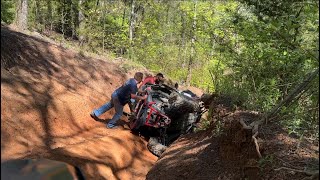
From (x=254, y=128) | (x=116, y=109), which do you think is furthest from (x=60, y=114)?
(x=254, y=128)

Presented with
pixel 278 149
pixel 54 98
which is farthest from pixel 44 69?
pixel 278 149

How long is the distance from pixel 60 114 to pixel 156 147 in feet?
9.35

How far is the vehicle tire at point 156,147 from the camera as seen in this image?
9.66 metres

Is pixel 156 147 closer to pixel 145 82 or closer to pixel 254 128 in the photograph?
pixel 145 82

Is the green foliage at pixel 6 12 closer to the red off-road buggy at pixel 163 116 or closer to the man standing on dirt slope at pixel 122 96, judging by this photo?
the man standing on dirt slope at pixel 122 96

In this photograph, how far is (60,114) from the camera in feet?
32.3

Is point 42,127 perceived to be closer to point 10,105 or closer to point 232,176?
point 10,105

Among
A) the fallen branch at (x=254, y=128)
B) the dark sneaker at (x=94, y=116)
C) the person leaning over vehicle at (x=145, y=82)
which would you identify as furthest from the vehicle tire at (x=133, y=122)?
the fallen branch at (x=254, y=128)

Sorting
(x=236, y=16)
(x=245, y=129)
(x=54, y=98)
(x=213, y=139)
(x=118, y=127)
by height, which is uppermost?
(x=236, y=16)

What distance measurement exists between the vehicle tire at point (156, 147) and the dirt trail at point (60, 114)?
0.14m

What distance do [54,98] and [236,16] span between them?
5.61m

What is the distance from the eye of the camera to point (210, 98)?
410 inches

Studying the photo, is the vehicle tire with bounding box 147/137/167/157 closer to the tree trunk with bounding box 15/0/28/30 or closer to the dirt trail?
the dirt trail

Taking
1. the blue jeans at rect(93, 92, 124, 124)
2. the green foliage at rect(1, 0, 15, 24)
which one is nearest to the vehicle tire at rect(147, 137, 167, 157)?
the blue jeans at rect(93, 92, 124, 124)
